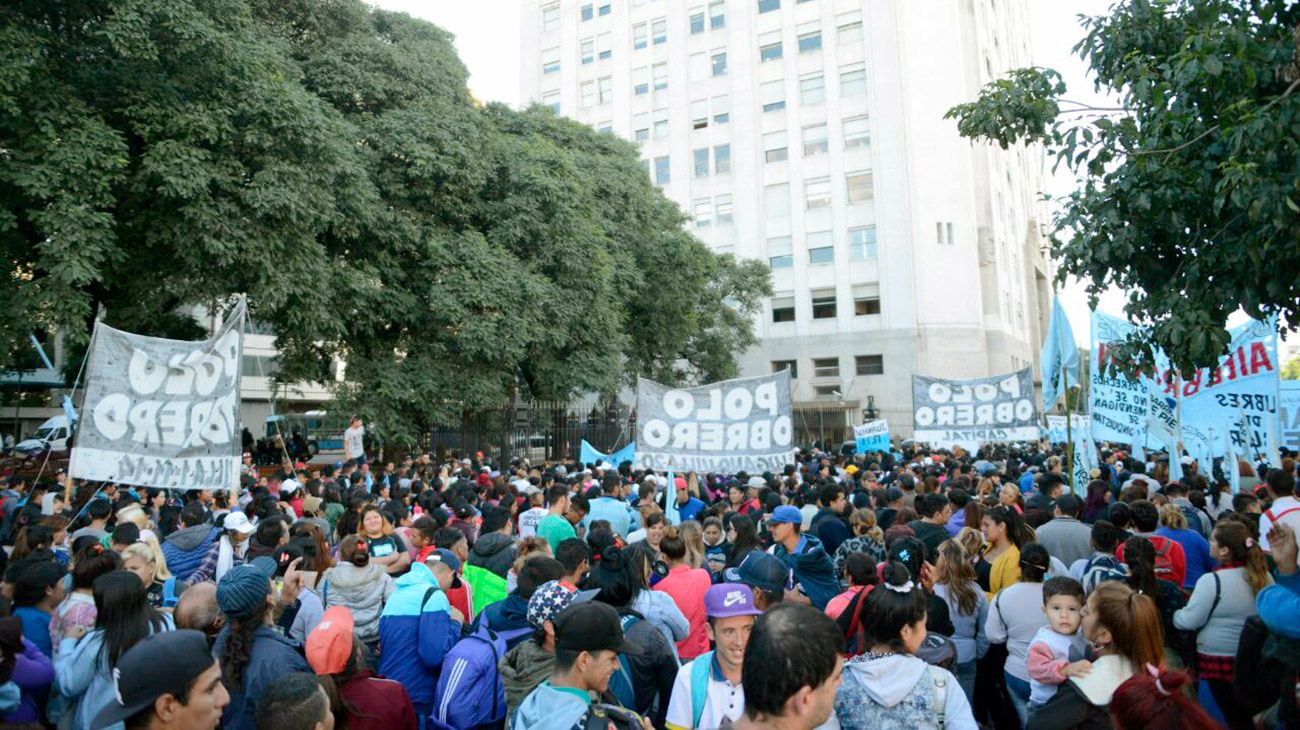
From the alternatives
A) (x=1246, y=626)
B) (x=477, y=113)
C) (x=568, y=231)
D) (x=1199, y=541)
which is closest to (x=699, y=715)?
(x=1246, y=626)

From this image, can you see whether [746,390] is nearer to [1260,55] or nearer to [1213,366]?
[1213,366]

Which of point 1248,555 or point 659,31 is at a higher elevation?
point 659,31

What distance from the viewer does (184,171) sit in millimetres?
15523

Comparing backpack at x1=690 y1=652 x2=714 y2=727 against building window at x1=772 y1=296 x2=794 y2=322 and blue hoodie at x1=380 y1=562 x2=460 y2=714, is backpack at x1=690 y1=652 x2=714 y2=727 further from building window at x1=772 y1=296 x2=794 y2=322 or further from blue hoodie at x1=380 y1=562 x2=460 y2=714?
building window at x1=772 y1=296 x2=794 y2=322

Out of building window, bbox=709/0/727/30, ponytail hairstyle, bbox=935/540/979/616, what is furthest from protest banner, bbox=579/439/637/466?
building window, bbox=709/0/727/30

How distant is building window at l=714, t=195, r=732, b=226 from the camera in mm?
47250

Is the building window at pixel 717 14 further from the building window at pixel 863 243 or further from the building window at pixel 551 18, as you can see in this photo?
the building window at pixel 863 243

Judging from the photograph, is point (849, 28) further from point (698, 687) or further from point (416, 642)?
point (698, 687)

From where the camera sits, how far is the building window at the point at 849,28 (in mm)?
44156

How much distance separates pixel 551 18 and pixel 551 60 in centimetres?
284

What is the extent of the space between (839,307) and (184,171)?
34.5m

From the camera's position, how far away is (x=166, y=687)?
9.39ft

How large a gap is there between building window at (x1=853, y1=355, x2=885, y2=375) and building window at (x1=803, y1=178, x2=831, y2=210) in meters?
8.31

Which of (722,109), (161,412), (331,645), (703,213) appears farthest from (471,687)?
(722,109)
